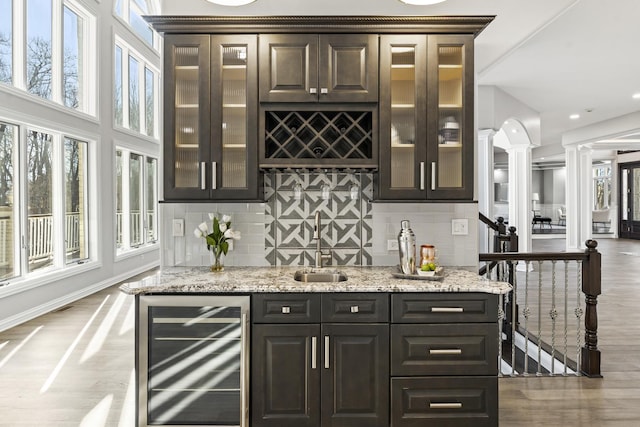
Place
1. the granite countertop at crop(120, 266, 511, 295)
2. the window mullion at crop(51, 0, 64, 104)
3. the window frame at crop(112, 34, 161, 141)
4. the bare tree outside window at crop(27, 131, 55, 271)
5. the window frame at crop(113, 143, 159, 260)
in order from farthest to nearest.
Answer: the window frame at crop(112, 34, 161, 141) → the window frame at crop(113, 143, 159, 260) → the window mullion at crop(51, 0, 64, 104) → the bare tree outside window at crop(27, 131, 55, 271) → the granite countertop at crop(120, 266, 511, 295)

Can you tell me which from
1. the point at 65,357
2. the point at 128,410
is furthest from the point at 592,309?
the point at 65,357

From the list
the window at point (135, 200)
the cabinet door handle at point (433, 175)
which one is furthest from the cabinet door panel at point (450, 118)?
the window at point (135, 200)

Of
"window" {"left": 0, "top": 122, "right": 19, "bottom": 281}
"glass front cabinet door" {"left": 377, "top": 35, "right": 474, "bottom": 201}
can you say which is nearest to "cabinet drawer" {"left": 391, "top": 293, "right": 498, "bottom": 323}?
"glass front cabinet door" {"left": 377, "top": 35, "right": 474, "bottom": 201}

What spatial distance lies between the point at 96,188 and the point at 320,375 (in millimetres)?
5743

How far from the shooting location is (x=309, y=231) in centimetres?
315

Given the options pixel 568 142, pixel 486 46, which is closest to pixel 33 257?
pixel 486 46

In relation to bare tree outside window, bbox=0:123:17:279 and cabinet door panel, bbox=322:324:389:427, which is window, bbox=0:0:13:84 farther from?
cabinet door panel, bbox=322:324:389:427

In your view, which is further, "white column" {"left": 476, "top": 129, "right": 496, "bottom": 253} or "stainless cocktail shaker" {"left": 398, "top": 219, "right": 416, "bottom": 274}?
"white column" {"left": 476, "top": 129, "right": 496, "bottom": 253}

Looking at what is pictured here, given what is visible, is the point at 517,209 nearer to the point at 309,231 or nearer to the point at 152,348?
the point at 309,231

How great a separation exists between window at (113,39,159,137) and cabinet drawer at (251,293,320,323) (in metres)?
6.24

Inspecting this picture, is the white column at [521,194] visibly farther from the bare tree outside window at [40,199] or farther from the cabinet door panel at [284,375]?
the bare tree outside window at [40,199]

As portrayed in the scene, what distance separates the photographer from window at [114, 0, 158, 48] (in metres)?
7.48

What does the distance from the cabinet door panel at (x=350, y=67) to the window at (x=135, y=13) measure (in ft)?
18.6

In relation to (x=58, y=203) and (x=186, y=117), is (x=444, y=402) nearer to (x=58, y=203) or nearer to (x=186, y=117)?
(x=186, y=117)
